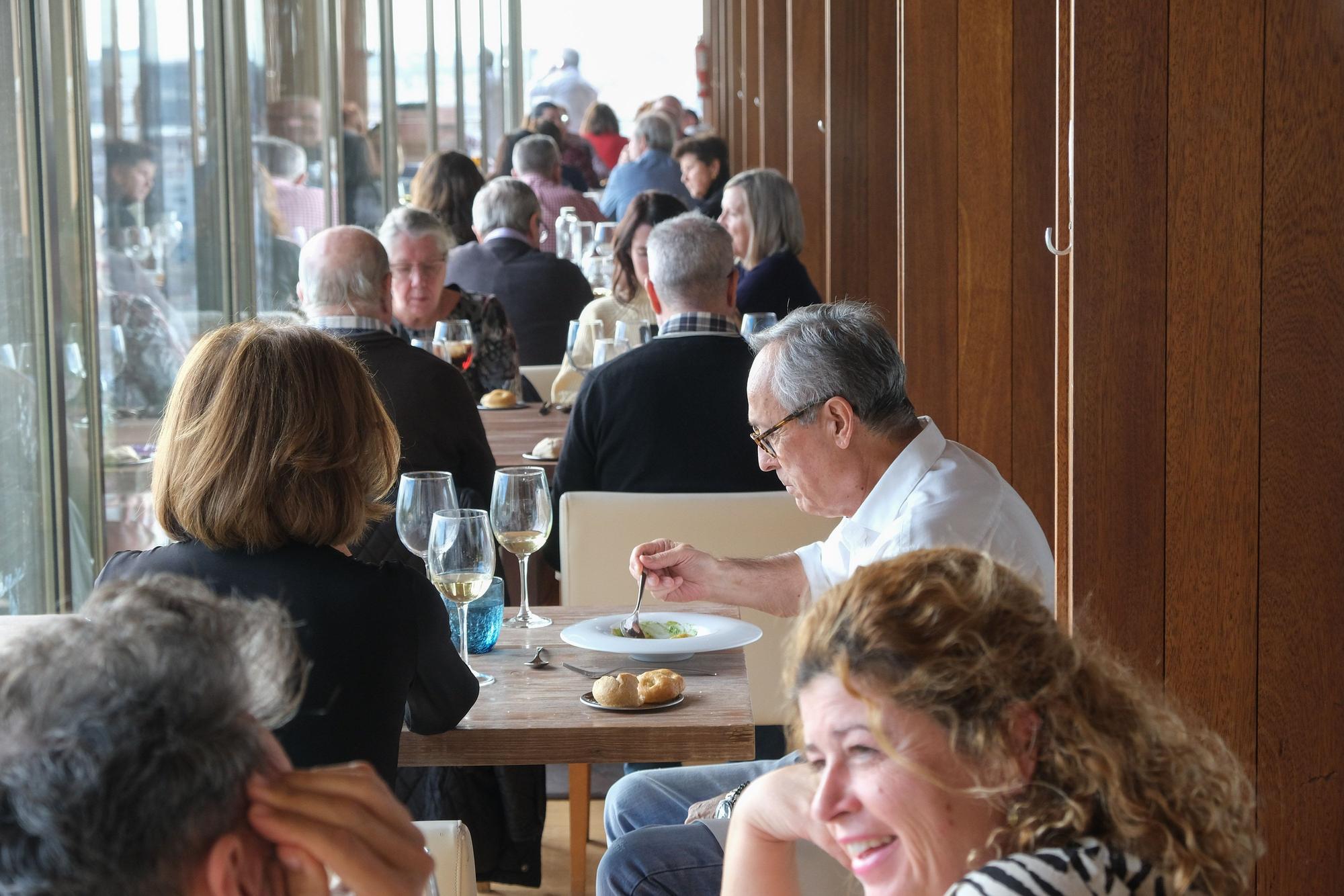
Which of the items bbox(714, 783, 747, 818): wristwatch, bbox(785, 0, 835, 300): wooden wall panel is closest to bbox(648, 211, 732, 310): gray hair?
bbox(714, 783, 747, 818): wristwatch

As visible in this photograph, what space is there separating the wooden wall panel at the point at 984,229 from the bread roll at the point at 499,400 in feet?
5.28

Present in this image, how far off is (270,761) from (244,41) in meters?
5.01

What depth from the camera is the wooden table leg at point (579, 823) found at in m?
2.99

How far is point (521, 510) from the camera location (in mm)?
2275

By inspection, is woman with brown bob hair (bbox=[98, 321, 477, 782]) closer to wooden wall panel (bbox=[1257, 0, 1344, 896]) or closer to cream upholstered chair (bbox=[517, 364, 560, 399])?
wooden wall panel (bbox=[1257, 0, 1344, 896])

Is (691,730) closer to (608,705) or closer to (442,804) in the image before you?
(608,705)

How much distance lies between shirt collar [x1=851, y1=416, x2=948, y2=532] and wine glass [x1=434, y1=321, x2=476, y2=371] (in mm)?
2360

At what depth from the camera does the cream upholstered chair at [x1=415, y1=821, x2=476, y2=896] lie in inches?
66.8

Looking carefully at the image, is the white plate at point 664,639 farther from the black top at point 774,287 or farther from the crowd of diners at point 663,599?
the black top at point 774,287

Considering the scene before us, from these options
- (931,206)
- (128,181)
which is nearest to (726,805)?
(931,206)

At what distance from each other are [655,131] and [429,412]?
7.22 meters

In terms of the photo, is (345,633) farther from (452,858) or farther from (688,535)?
(688,535)

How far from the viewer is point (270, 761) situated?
85 cm

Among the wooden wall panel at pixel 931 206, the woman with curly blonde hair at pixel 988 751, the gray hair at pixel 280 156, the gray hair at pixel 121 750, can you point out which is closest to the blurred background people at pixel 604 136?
the gray hair at pixel 280 156
